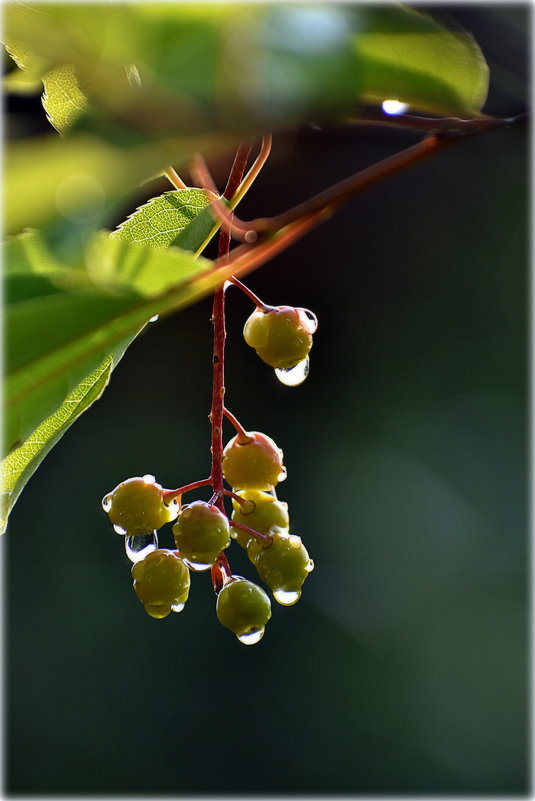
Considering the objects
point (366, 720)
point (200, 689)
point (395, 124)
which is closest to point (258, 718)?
point (200, 689)

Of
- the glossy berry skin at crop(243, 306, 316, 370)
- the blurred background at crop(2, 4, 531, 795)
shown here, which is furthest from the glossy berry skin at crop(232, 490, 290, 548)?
the blurred background at crop(2, 4, 531, 795)

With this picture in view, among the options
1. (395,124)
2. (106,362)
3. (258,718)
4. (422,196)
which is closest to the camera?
(395,124)

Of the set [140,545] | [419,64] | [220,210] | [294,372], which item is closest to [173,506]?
[140,545]

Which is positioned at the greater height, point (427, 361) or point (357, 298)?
point (357, 298)

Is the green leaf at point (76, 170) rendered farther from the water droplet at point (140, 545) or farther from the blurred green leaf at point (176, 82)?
the water droplet at point (140, 545)

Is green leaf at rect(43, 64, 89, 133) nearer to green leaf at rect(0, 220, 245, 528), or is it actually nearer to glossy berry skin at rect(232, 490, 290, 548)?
green leaf at rect(0, 220, 245, 528)

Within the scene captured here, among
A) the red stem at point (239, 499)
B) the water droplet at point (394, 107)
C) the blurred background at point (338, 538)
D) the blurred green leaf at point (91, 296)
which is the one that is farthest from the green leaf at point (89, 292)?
the blurred background at point (338, 538)

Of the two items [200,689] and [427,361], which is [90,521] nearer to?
[200,689]
